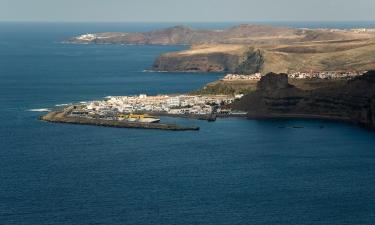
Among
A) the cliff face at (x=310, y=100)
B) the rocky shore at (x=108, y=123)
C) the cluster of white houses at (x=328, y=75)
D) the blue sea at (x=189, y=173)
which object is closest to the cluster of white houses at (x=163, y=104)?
the cliff face at (x=310, y=100)

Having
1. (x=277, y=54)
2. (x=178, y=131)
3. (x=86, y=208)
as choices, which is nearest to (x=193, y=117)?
(x=178, y=131)

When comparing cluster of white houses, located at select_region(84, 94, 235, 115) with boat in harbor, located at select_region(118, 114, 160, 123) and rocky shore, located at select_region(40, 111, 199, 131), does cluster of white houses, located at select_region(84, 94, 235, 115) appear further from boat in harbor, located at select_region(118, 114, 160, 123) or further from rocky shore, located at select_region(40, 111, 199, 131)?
rocky shore, located at select_region(40, 111, 199, 131)

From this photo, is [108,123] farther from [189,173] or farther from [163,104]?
[189,173]

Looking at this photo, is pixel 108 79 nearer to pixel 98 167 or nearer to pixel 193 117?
pixel 193 117

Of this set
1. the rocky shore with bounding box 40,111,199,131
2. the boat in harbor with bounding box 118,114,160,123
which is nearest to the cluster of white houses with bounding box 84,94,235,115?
the boat in harbor with bounding box 118,114,160,123

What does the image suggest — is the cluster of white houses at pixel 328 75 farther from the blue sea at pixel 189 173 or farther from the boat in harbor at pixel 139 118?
the boat in harbor at pixel 139 118

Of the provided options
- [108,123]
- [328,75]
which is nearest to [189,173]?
[108,123]
